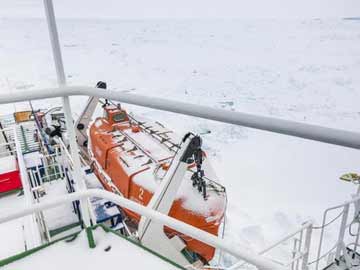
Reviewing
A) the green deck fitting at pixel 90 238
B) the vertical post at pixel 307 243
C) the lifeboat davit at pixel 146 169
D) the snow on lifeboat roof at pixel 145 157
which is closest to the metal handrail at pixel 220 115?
the green deck fitting at pixel 90 238

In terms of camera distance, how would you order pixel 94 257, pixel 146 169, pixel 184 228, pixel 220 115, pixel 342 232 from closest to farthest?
pixel 220 115
pixel 184 228
pixel 94 257
pixel 342 232
pixel 146 169

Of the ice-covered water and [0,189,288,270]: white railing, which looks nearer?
[0,189,288,270]: white railing

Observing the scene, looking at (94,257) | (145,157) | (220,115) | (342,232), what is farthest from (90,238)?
(145,157)

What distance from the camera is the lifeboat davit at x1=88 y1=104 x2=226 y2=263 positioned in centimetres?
315

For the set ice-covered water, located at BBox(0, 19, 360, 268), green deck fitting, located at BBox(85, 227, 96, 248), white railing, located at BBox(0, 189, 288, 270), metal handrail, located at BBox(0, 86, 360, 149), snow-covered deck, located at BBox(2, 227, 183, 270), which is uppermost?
metal handrail, located at BBox(0, 86, 360, 149)

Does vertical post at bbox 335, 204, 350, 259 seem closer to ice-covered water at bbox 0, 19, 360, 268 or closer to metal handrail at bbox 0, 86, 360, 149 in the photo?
ice-covered water at bbox 0, 19, 360, 268

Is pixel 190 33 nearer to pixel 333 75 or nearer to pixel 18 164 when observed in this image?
pixel 333 75

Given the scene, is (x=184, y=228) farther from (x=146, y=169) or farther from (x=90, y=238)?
(x=146, y=169)

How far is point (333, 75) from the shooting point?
18500mm

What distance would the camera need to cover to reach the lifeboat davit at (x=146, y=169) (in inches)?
124

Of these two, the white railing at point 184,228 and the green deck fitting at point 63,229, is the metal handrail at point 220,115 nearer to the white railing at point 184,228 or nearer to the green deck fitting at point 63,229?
the white railing at point 184,228

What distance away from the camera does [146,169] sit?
3.60 metres

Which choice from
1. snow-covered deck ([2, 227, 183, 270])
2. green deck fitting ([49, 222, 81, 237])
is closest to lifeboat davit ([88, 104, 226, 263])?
green deck fitting ([49, 222, 81, 237])

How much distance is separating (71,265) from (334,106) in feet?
51.6
